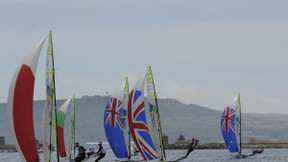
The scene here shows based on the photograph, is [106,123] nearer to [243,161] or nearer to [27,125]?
[243,161]

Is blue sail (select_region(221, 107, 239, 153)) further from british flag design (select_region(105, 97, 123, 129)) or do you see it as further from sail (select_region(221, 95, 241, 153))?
british flag design (select_region(105, 97, 123, 129))

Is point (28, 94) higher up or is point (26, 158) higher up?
point (28, 94)

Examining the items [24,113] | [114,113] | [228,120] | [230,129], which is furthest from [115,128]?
[24,113]

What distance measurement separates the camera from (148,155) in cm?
4659

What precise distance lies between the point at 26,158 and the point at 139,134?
17.5 metres

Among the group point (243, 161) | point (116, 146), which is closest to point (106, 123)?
point (116, 146)

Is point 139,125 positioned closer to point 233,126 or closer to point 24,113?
point 24,113

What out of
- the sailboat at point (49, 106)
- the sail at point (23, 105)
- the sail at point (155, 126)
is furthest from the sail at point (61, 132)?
the sail at point (23, 105)

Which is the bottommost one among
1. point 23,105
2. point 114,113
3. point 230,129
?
point 230,129

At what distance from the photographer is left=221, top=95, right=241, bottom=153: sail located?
230 feet

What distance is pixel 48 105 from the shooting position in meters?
32.9

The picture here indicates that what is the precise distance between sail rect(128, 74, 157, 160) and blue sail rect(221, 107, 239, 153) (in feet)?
79.0

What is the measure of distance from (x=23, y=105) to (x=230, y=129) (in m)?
42.8

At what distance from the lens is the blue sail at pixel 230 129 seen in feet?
230
